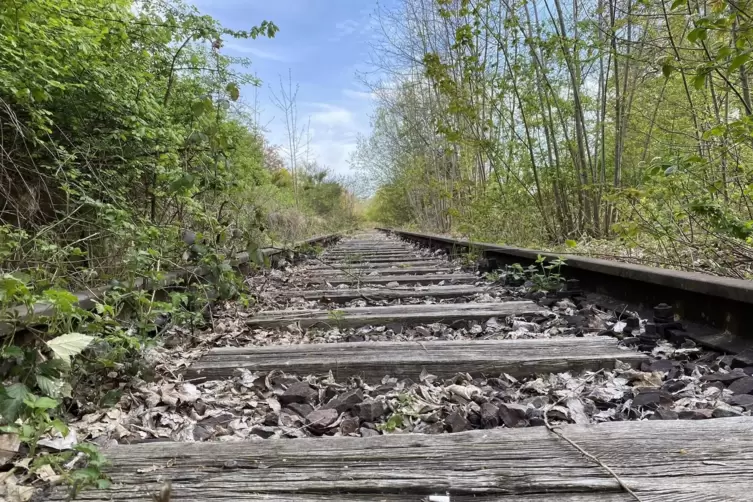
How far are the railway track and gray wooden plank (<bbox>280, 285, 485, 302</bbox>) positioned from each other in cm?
87

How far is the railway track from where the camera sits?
37.6 inches

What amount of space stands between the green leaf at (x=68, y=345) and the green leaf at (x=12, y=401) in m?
0.10

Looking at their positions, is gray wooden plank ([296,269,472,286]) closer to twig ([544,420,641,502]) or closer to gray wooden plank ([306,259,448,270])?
gray wooden plank ([306,259,448,270])

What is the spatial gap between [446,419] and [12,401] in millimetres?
1056

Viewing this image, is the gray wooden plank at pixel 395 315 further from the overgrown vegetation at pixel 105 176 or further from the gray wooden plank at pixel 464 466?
the gray wooden plank at pixel 464 466

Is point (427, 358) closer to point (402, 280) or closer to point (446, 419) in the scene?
point (446, 419)

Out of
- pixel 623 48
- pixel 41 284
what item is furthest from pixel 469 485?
pixel 623 48

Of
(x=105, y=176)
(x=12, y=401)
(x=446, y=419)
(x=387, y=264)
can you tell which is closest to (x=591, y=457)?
(x=446, y=419)

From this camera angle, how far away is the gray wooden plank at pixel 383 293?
3480mm

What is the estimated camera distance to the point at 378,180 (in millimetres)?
25000

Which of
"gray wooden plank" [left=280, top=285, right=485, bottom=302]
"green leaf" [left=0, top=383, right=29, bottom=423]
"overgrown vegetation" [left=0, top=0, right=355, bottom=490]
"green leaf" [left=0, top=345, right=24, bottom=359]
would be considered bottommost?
"gray wooden plank" [left=280, top=285, right=485, bottom=302]

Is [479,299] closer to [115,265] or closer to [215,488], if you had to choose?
[115,265]

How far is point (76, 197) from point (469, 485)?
2.96 metres

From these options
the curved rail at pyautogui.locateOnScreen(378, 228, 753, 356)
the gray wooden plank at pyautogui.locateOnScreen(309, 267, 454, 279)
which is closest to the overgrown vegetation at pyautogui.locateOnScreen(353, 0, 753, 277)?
the curved rail at pyautogui.locateOnScreen(378, 228, 753, 356)
